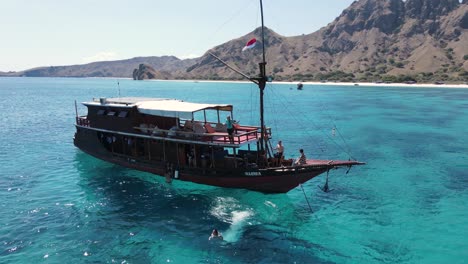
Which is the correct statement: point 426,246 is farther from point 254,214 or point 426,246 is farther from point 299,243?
point 254,214

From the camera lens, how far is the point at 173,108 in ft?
96.6

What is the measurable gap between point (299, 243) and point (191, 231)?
642cm

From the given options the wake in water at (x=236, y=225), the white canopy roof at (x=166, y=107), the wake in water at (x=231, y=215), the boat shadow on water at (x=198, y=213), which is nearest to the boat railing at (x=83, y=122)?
the white canopy roof at (x=166, y=107)

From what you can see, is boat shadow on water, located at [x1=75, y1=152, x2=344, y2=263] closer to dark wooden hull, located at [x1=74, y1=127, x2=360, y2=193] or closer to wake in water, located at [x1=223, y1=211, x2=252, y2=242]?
wake in water, located at [x1=223, y1=211, x2=252, y2=242]

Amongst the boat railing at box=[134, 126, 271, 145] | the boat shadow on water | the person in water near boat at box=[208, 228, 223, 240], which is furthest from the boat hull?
the person in water near boat at box=[208, 228, 223, 240]

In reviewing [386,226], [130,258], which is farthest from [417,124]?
[130,258]

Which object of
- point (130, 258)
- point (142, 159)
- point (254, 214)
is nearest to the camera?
point (130, 258)

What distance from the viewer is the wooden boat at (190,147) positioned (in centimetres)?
2642

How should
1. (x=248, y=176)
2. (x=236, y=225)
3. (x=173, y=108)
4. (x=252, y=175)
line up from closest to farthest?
(x=236, y=225) < (x=252, y=175) < (x=248, y=176) < (x=173, y=108)

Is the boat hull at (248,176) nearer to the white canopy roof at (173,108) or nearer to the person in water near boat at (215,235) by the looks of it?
the white canopy roof at (173,108)

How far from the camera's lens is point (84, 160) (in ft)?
131

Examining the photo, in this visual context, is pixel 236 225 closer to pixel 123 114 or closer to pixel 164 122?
pixel 164 122

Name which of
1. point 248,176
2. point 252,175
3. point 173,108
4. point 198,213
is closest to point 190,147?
point 173,108

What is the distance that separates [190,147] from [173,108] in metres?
3.44
